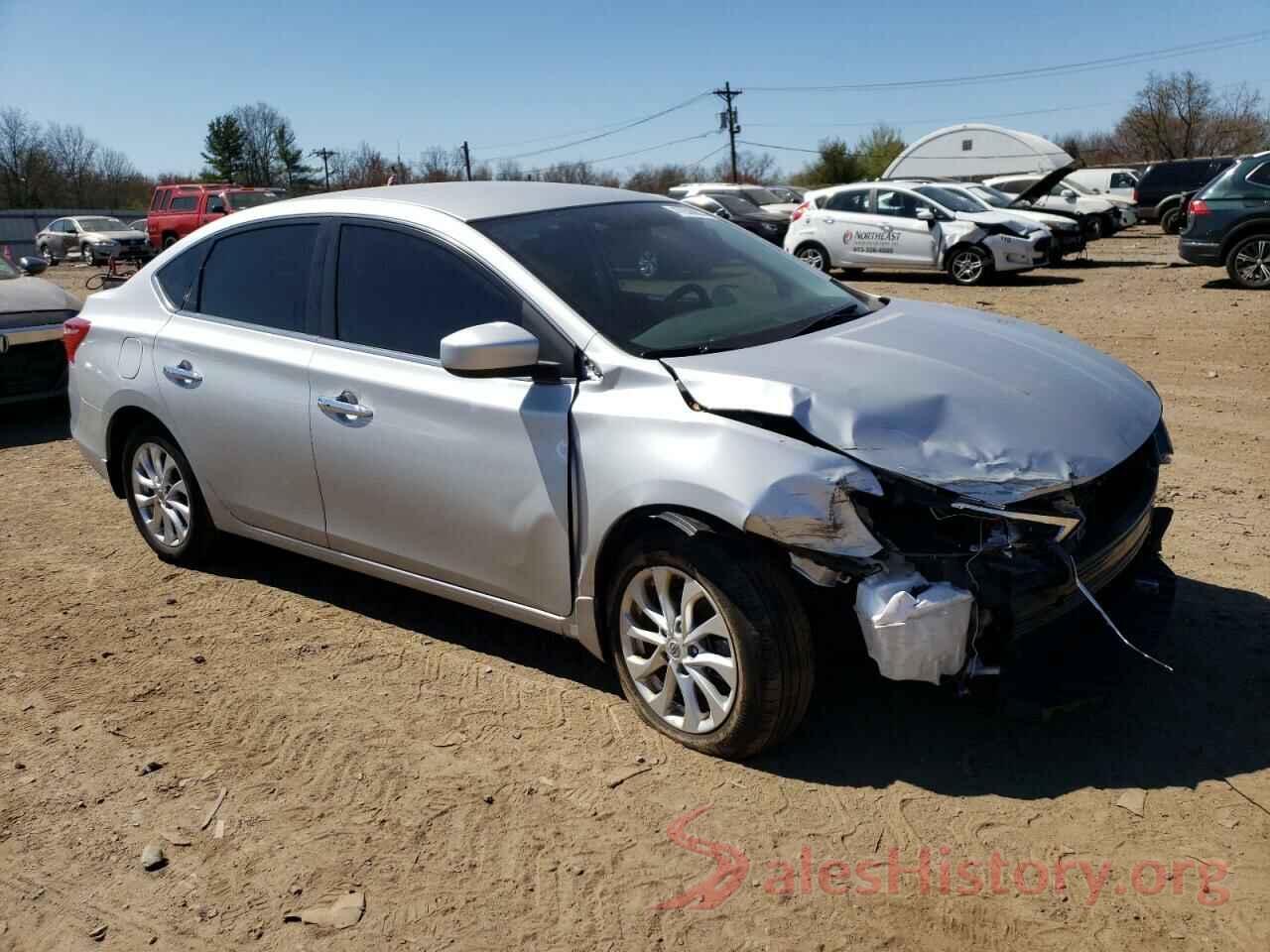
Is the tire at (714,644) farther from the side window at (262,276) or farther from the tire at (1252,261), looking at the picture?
the tire at (1252,261)

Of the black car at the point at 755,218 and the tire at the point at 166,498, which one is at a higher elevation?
the black car at the point at 755,218

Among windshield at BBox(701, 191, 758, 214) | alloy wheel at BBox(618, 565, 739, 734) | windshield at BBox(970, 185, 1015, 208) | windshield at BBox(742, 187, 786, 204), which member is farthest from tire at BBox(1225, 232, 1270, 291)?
windshield at BBox(742, 187, 786, 204)

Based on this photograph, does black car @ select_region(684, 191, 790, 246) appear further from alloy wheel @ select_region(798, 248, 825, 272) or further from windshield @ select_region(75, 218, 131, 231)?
windshield @ select_region(75, 218, 131, 231)

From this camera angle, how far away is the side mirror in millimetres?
3518

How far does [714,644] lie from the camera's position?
11.0 ft

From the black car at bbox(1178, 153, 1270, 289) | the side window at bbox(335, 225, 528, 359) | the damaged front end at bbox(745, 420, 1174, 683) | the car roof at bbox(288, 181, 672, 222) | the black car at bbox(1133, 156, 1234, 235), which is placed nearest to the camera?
the damaged front end at bbox(745, 420, 1174, 683)

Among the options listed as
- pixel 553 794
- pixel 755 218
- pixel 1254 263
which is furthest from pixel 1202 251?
pixel 553 794

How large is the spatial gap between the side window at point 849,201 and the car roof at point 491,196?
47.6 feet

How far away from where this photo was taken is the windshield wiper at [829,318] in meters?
4.01

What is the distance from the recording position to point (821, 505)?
3.06 meters

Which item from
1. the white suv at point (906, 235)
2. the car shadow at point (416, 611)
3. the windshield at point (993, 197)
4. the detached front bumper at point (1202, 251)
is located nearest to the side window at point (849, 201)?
the white suv at point (906, 235)

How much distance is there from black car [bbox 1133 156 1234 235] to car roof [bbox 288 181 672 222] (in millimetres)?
26796

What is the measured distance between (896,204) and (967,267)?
1770mm

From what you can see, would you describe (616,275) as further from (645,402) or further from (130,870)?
(130,870)
